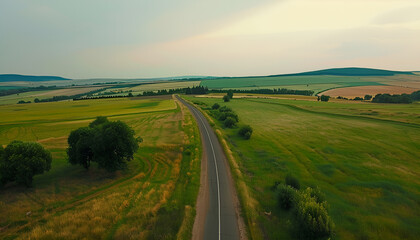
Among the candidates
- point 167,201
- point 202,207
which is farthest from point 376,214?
point 167,201

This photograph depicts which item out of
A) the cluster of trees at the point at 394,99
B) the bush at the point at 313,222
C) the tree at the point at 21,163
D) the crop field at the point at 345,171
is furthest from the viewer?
the cluster of trees at the point at 394,99

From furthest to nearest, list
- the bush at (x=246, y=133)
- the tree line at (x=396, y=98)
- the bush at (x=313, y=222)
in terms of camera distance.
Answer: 1. the tree line at (x=396, y=98)
2. the bush at (x=246, y=133)
3. the bush at (x=313, y=222)

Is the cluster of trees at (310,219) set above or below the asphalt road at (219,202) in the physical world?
above

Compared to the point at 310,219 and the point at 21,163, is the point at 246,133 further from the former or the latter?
the point at 21,163

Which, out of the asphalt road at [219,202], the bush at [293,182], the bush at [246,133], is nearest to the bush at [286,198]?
the bush at [293,182]

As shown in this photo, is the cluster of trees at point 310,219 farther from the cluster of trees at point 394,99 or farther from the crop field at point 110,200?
the cluster of trees at point 394,99

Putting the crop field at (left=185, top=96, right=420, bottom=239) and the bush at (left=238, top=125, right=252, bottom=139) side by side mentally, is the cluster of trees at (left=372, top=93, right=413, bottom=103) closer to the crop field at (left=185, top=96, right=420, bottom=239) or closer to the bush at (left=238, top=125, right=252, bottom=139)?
the crop field at (left=185, top=96, right=420, bottom=239)
